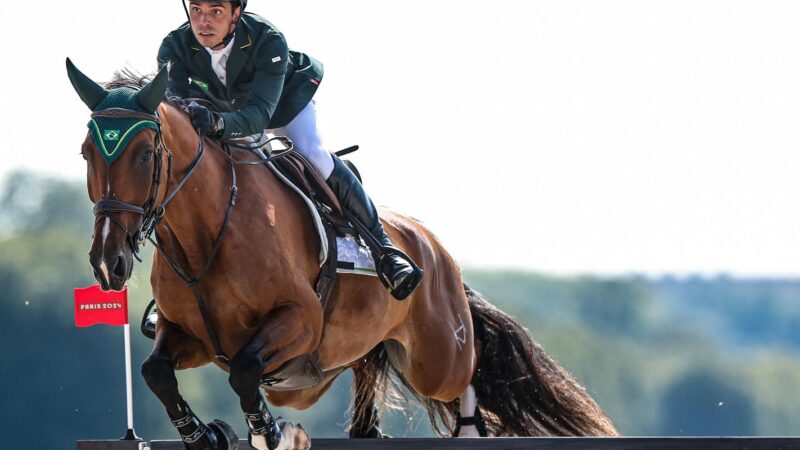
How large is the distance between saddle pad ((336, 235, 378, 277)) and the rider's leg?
0.19ft

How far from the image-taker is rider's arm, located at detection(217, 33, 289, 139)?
605 cm

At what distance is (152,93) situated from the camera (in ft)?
17.9

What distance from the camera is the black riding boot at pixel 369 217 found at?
6.81 meters

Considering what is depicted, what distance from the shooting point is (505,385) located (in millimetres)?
8273

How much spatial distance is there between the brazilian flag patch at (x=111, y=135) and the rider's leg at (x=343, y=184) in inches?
62.2

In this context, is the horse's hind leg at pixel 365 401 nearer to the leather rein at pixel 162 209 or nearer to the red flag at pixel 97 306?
the red flag at pixel 97 306

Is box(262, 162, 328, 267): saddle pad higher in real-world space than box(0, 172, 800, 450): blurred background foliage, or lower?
higher

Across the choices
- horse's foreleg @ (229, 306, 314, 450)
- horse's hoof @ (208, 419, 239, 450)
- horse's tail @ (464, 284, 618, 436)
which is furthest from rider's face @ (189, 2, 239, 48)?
horse's tail @ (464, 284, 618, 436)

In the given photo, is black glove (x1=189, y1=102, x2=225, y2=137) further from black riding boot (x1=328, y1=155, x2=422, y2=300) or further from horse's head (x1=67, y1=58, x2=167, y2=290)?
black riding boot (x1=328, y1=155, x2=422, y2=300)

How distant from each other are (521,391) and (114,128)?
379 centimetres

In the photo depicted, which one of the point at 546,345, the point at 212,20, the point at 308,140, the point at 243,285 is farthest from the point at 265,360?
the point at 546,345

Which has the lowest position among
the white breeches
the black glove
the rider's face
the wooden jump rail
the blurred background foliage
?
the blurred background foliage

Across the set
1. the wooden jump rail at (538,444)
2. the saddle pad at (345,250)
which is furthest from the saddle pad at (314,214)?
the wooden jump rail at (538,444)

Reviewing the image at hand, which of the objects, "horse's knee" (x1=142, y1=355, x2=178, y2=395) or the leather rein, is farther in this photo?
"horse's knee" (x1=142, y1=355, x2=178, y2=395)
